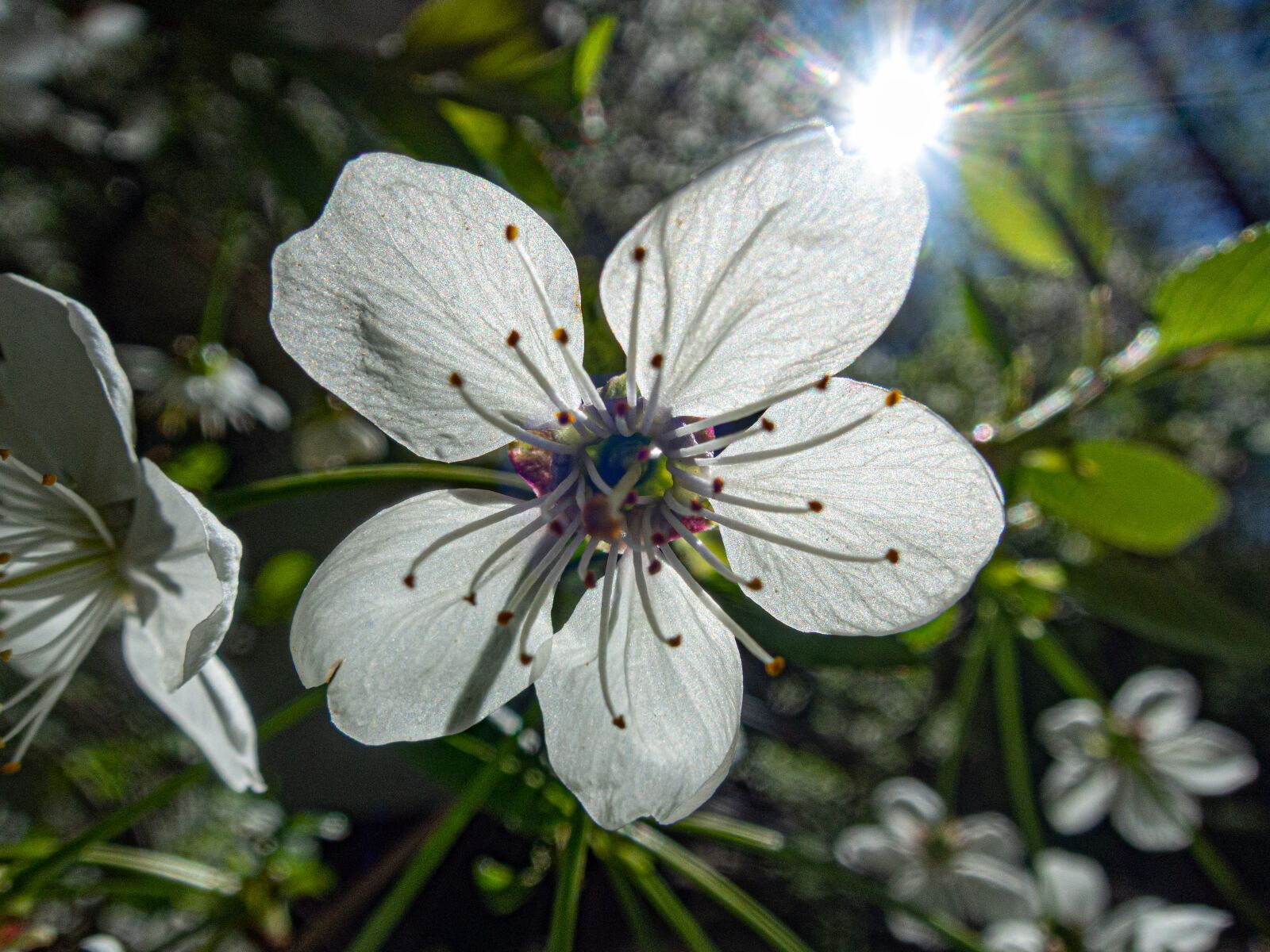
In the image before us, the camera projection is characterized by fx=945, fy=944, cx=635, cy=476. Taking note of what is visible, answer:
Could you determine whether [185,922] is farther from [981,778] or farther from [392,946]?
[981,778]

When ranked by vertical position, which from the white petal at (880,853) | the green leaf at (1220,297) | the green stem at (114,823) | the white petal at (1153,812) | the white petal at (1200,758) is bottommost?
the green stem at (114,823)

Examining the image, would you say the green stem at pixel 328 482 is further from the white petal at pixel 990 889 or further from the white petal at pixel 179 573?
the white petal at pixel 990 889

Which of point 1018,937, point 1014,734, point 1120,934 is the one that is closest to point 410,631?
point 1014,734

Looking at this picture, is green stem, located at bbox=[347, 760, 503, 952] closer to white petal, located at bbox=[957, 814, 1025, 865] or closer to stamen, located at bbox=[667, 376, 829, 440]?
stamen, located at bbox=[667, 376, 829, 440]

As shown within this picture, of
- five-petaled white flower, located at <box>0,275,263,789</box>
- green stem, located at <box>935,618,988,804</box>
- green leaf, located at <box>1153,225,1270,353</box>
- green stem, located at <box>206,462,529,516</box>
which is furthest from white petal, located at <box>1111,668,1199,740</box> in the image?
five-petaled white flower, located at <box>0,275,263,789</box>

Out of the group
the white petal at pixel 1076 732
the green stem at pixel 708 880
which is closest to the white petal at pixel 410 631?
the green stem at pixel 708 880
